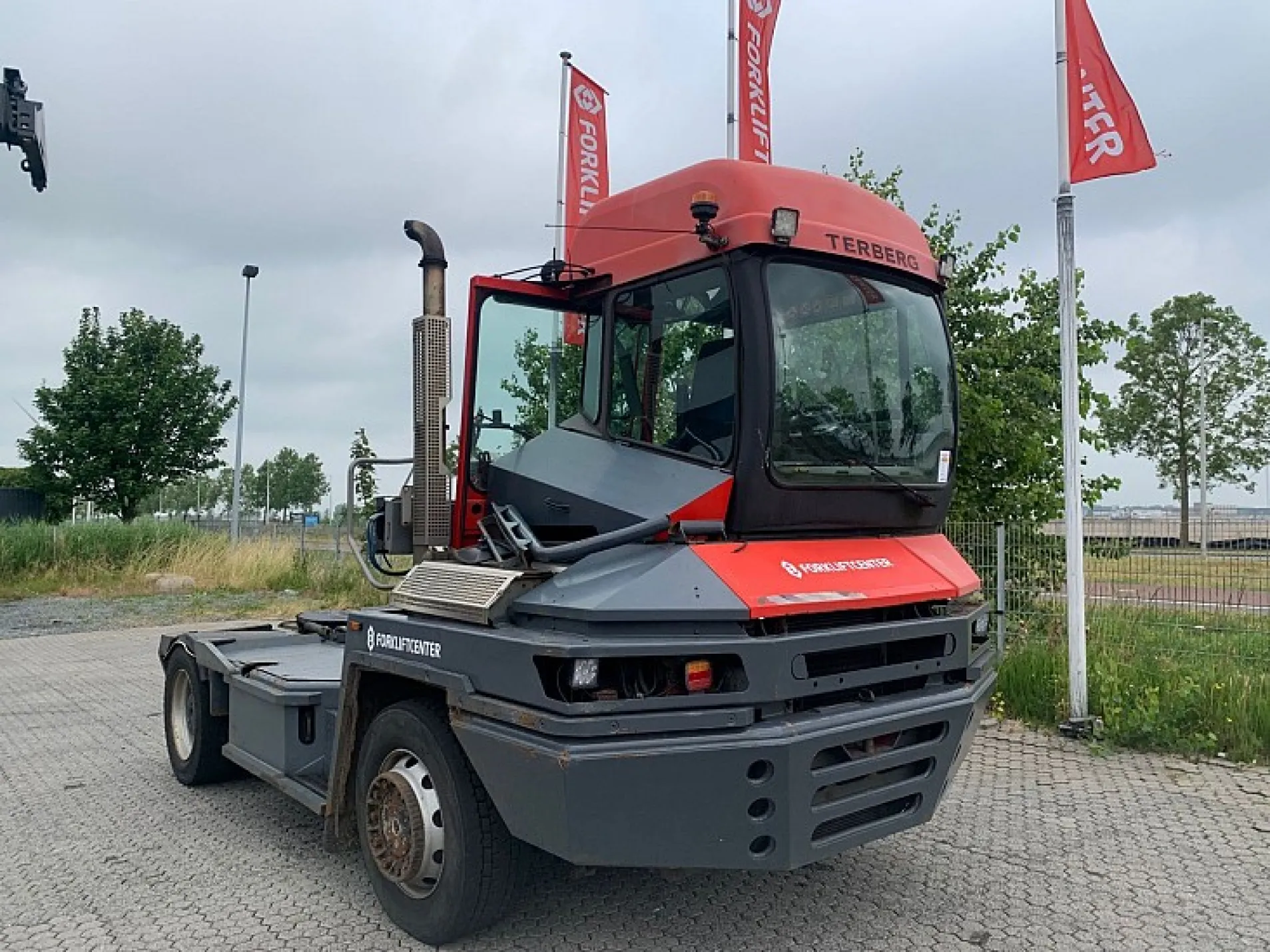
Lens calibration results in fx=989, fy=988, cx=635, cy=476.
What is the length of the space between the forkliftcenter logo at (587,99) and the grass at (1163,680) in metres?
8.16

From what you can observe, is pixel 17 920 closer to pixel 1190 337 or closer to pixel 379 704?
pixel 379 704

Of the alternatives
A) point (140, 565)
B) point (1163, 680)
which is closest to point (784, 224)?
point (1163, 680)

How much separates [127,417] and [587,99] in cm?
1930

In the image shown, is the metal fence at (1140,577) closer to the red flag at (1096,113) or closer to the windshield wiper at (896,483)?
the red flag at (1096,113)

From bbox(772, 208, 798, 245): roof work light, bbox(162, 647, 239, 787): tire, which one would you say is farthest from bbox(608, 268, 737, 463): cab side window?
bbox(162, 647, 239, 787): tire

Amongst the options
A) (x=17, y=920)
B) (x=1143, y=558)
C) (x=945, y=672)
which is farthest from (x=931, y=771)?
(x=1143, y=558)

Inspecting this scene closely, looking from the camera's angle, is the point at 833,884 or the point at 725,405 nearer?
the point at 725,405

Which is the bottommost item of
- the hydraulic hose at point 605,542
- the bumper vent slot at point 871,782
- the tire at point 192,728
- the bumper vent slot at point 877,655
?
the tire at point 192,728

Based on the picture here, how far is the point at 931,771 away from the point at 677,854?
1186mm

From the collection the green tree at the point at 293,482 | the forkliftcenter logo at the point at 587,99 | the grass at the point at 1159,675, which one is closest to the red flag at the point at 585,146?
the forkliftcenter logo at the point at 587,99

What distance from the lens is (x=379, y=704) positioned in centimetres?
428

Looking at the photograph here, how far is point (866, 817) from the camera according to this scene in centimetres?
360

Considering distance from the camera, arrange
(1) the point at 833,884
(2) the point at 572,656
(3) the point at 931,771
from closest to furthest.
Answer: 1. (2) the point at 572,656
2. (3) the point at 931,771
3. (1) the point at 833,884

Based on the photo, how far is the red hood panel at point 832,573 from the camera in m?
3.44
